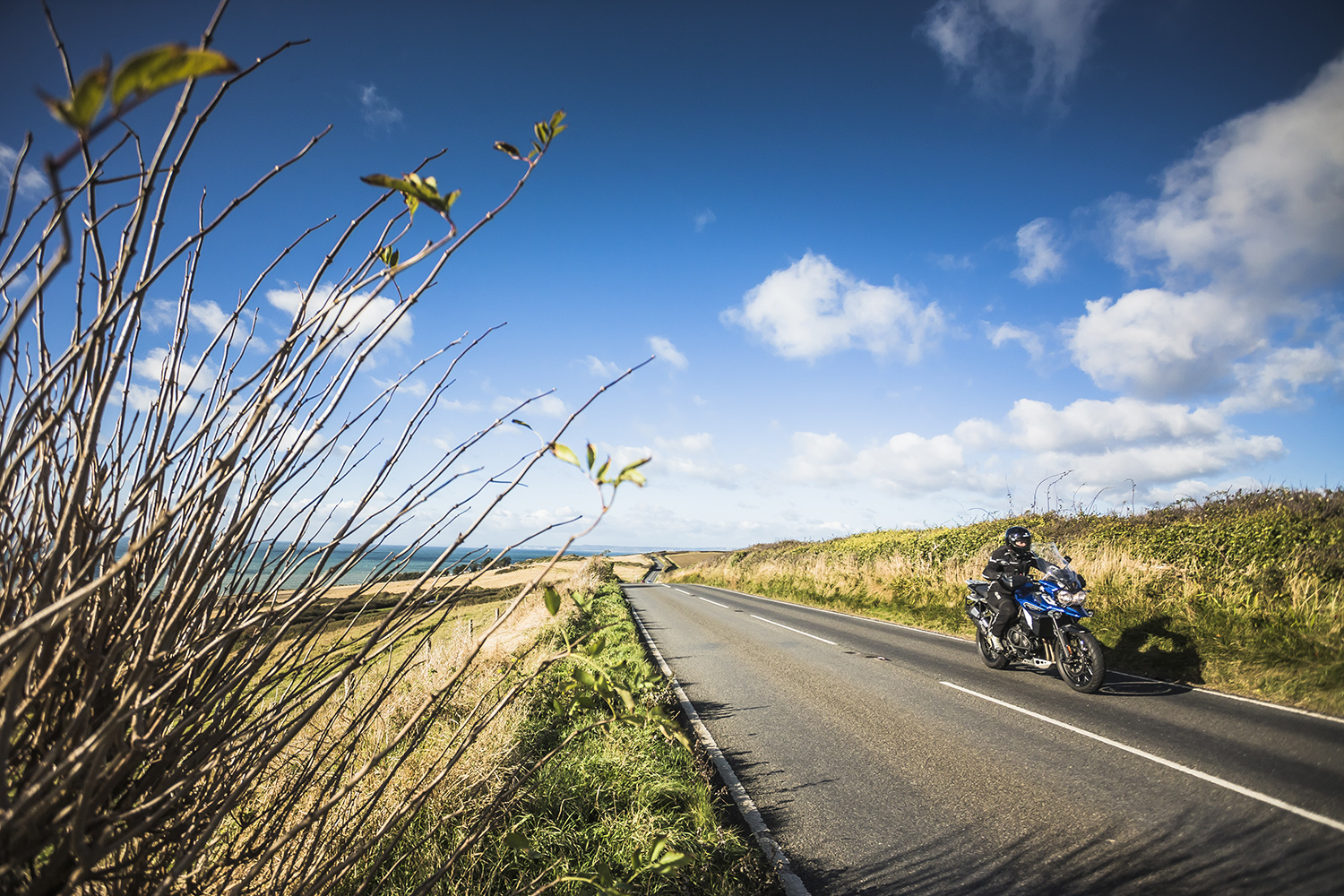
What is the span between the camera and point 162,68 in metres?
0.55

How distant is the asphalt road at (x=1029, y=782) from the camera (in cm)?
324

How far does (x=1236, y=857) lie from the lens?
3264 millimetres

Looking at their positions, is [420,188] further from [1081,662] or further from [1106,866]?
[1081,662]

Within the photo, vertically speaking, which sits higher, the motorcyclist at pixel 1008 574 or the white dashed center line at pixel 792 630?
the motorcyclist at pixel 1008 574

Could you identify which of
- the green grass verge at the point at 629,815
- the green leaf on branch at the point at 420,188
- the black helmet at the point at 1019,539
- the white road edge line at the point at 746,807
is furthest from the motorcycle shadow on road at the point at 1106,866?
the black helmet at the point at 1019,539

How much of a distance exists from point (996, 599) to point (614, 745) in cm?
592

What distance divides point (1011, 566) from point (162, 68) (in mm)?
9028

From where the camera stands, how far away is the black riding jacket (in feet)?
24.8

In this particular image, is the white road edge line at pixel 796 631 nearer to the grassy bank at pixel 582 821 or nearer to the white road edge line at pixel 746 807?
the white road edge line at pixel 746 807

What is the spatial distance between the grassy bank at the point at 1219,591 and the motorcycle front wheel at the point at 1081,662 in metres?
1.60

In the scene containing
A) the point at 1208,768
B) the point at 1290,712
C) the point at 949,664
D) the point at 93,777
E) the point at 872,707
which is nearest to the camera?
the point at 93,777

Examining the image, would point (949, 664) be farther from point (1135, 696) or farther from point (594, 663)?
point (594, 663)

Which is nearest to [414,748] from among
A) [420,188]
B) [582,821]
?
[420,188]

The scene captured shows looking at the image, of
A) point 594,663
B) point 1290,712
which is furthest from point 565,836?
point 1290,712
